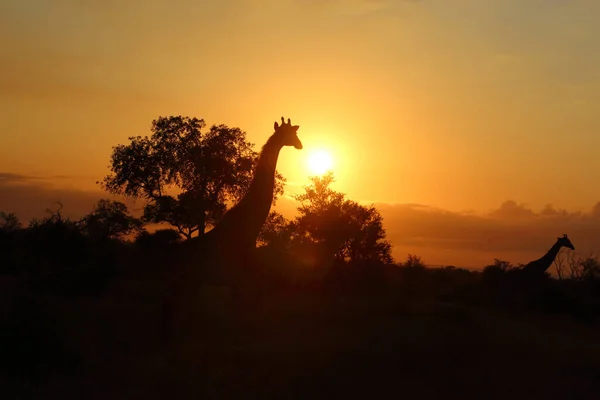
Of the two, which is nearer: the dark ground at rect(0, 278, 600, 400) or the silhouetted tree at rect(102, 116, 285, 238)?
the dark ground at rect(0, 278, 600, 400)

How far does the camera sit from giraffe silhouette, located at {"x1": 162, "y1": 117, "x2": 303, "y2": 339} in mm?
13984

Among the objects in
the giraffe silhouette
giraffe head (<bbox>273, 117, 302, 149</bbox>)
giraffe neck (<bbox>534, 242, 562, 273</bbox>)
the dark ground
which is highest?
giraffe head (<bbox>273, 117, 302, 149</bbox>)

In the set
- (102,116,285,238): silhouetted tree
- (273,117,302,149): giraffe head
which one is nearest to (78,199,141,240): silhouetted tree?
(102,116,285,238): silhouetted tree

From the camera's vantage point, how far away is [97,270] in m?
19.8

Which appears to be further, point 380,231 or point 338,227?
point 380,231

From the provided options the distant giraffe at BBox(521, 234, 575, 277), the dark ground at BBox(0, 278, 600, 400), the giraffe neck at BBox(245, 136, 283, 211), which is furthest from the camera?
the distant giraffe at BBox(521, 234, 575, 277)

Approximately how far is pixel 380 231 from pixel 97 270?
722 inches

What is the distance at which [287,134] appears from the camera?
57.4 ft

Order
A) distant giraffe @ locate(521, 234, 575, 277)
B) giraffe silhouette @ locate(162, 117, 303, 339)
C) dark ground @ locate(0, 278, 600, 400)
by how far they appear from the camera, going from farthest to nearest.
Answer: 1. distant giraffe @ locate(521, 234, 575, 277)
2. giraffe silhouette @ locate(162, 117, 303, 339)
3. dark ground @ locate(0, 278, 600, 400)

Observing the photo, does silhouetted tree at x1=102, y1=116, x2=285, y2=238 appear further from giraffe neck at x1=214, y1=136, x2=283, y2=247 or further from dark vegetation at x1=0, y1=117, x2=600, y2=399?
giraffe neck at x1=214, y1=136, x2=283, y2=247

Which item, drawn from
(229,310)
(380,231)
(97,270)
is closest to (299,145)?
(229,310)

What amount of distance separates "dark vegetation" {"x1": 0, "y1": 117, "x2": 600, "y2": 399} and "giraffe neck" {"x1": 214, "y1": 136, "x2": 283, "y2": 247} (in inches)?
28.9

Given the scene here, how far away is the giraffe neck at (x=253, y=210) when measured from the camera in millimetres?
14977

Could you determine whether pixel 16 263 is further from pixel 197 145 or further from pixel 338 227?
pixel 338 227
